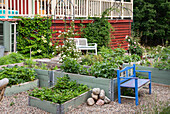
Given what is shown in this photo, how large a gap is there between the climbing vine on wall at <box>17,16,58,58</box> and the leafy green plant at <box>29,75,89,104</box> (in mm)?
3975

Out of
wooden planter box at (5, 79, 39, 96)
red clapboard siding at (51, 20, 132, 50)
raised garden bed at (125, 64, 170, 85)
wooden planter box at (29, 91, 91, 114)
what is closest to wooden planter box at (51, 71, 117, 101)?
wooden planter box at (29, 91, 91, 114)

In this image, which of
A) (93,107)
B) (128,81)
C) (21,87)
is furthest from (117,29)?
(93,107)

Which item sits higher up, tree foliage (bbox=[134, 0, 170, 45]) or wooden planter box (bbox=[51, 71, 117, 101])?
tree foliage (bbox=[134, 0, 170, 45])

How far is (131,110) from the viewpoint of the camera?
15.0 ft

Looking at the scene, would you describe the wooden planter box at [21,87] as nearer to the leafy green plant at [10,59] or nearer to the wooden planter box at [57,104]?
the wooden planter box at [57,104]

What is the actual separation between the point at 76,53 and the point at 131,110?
3987 millimetres

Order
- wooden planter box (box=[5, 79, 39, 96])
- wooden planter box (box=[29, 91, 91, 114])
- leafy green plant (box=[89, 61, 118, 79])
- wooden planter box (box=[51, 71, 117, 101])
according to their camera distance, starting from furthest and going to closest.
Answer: wooden planter box (box=[5, 79, 39, 96])
leafy green plant (box=[89, 61, 118, 79])
wooden planter box (box=[51, 71, 117, 101])
wooden planter box (box=[29, 91, 91, 114])

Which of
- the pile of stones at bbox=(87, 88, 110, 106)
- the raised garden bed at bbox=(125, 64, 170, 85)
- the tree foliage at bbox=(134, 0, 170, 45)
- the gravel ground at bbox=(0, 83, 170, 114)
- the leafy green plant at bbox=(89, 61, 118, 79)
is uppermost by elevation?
the tree foliage at bbox=(134, 0, 170, 45)

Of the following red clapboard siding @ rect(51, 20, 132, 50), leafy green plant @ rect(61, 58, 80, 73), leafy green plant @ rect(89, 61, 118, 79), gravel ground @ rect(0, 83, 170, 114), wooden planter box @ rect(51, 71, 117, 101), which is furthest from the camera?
red clapboard siding @ rect(51, 20, 132, 50)

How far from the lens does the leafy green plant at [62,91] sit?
182 inches

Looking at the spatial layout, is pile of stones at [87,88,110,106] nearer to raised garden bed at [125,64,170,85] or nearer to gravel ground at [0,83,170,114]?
gravel ground at [0,83,170,114]

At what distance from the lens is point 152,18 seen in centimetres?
1928

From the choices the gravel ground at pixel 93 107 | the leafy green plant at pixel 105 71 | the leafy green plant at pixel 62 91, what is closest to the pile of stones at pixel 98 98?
the gravel ground at pixel 93 107

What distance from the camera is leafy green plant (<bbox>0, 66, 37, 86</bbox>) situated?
574 centimetres
